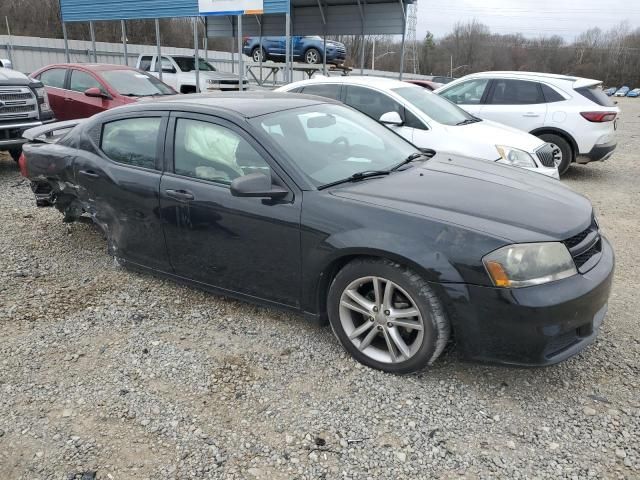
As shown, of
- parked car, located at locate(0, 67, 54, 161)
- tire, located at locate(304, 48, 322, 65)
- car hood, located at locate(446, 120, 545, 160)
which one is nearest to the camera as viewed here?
car hood, located at locate(446, 120, 545, 160)

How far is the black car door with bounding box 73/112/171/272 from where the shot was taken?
3674 mm

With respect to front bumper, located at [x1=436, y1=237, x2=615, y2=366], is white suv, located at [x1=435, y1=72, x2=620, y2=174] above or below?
above

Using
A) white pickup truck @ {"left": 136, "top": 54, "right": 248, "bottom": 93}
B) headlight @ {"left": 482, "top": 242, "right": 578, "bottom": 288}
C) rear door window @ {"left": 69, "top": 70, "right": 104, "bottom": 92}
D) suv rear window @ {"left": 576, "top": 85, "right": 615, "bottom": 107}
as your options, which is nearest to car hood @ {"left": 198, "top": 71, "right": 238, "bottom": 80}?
white pickup truck @ {"left": 136, "top": 54, "right": 248, "bottom": 93}

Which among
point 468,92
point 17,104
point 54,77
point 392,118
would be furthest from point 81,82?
point 468,92

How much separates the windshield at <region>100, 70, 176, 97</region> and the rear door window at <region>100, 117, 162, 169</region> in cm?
572

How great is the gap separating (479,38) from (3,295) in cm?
7976

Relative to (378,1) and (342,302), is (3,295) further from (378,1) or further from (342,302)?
(378,1)

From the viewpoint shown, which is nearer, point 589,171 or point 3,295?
point 3,295

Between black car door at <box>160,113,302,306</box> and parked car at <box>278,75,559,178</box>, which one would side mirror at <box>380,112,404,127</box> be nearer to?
parked car at <box>278,75,559,178</box>

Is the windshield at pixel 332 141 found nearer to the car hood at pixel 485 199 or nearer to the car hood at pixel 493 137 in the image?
the car hood at pixel 485 199

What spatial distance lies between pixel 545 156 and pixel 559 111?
2.20 meters

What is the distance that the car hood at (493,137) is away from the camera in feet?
21.0

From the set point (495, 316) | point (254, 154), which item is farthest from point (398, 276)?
point (254, 154)

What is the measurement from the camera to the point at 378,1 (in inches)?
649
